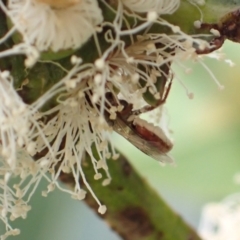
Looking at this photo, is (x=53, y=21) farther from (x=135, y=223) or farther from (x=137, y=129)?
(x=135, y=223)

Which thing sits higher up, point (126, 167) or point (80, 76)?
point (80, 76)

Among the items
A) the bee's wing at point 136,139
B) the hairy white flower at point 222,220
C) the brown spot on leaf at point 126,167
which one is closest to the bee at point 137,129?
the bee's wing at point 136,139

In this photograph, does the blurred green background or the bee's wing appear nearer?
the bee's wing

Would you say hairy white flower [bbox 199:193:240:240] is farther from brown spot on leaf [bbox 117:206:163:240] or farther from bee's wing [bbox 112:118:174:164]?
bee's wing [bbox 112:118:174:164]

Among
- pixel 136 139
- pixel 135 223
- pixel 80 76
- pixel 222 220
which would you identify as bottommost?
pixel 222 220

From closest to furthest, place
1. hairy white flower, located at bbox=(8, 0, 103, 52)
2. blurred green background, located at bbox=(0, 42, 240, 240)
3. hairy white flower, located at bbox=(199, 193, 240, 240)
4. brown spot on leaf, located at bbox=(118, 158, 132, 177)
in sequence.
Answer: hairy white flower, located at bbox=(8, 0, 103, 52) → brown spot on leaf, located at bbox=(118, 158, 132, 177) → hairy white flower, located at bbox=(199, 193, 240, 240) → blurred green background, located at bbox=(0, 42, 240, 240)

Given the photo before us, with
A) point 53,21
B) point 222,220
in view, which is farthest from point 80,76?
point 222,220

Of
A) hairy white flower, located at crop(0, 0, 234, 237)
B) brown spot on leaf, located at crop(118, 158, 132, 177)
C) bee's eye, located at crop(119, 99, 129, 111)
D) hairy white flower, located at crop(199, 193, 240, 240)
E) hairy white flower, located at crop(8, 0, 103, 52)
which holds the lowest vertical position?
hairy white flower, located at crop(199, 193, 240, 240)

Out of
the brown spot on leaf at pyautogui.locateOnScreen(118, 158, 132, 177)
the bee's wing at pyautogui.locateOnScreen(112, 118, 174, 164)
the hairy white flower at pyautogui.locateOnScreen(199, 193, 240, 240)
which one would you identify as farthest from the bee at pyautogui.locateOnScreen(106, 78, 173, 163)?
the hairy white flower at pyautogui.locateOnScreen(199, 193, 240, 240)
